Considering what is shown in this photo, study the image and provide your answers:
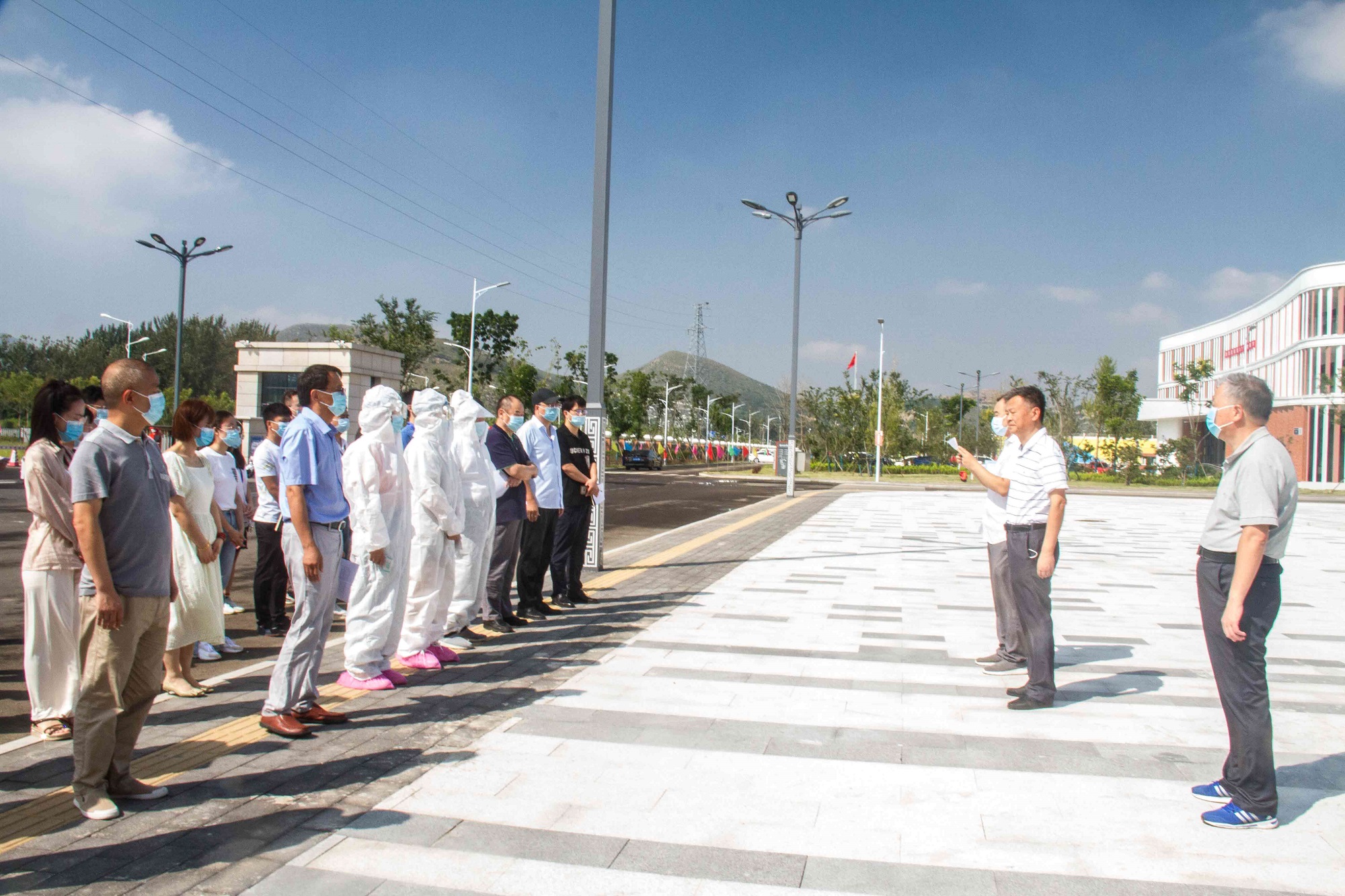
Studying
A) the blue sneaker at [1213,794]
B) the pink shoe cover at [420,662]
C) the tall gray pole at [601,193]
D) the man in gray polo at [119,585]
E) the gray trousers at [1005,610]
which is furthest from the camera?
the tall gray pole at [601,193]

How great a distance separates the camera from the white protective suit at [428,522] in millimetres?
6078

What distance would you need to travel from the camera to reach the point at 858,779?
417cm

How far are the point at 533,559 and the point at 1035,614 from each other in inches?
168

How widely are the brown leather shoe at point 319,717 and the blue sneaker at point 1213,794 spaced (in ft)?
13.7

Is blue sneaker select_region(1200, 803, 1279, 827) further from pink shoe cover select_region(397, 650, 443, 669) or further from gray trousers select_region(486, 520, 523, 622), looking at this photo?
gray trousers select_region(486, 520, 523, 622)

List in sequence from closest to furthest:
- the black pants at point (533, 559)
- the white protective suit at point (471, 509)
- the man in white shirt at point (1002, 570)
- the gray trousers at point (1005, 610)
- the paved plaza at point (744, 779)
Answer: the paved plaza at point (744, 779) < the man in white shirt at point (1002, 570) < the gray trousers at point (1005, 610) < the white protective suit at point (471, 509) < the black pants at point (533, 559)

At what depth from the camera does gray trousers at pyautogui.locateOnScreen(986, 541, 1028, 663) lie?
6348mm

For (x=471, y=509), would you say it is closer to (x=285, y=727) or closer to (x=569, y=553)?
(x=569, y=553)

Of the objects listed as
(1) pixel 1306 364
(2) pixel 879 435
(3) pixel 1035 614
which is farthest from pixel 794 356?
(1) pixel 1306 364

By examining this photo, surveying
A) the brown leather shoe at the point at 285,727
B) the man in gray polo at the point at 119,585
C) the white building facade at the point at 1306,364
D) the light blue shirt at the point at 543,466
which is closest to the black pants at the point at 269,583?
the light blue shirt at the point at 543,466

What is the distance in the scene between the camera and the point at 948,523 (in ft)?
63.2

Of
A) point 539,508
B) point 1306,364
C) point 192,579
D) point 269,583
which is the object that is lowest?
point 269,583

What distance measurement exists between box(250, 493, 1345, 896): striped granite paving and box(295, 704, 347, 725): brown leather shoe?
864 mm

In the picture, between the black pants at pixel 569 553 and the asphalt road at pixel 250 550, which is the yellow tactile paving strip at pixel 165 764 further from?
the black pants at pixel 569 553
